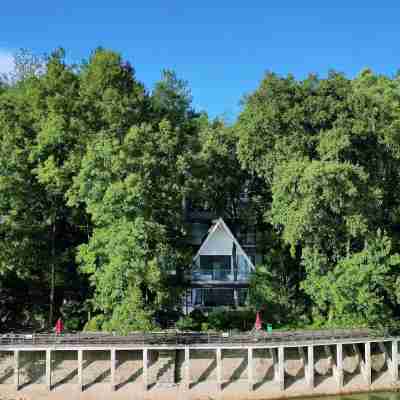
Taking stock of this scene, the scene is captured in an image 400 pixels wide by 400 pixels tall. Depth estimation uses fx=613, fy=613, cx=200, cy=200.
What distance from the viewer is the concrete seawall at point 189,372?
107 feet

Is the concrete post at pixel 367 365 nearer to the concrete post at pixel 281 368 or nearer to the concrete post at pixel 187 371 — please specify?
the concrete post at pixel 281 368

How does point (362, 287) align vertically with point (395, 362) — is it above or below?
above

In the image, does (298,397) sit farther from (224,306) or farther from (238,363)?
(224,306)

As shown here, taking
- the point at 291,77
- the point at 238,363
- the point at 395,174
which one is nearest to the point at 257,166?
the point at 291,77

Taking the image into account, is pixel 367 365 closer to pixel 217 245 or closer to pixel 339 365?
pixel 339 365

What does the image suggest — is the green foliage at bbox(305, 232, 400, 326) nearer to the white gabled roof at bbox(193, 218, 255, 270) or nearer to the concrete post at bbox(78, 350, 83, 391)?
the white gabled roof at bbox(193, 218, 255, 270)

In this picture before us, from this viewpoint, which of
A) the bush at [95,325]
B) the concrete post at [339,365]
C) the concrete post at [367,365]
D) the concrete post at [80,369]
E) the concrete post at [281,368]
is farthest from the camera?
the bush at [95,325]

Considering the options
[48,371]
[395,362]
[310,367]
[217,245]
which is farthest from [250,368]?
[217,245]

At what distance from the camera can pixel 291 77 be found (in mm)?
39500

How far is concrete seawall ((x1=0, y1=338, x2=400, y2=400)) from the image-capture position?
107 ft

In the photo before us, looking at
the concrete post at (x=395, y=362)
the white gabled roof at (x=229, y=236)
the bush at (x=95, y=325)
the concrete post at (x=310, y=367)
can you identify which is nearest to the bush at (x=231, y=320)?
the white gabled roof at (x=229, y=236)

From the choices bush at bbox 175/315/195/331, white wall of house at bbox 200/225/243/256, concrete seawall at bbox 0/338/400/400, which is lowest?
concrete seawall at bbox 0/338/400/400

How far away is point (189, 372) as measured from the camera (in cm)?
3328

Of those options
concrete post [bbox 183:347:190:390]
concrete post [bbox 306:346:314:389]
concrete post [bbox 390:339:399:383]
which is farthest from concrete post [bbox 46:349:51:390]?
concrete post [bbox 390:339:399:383]
